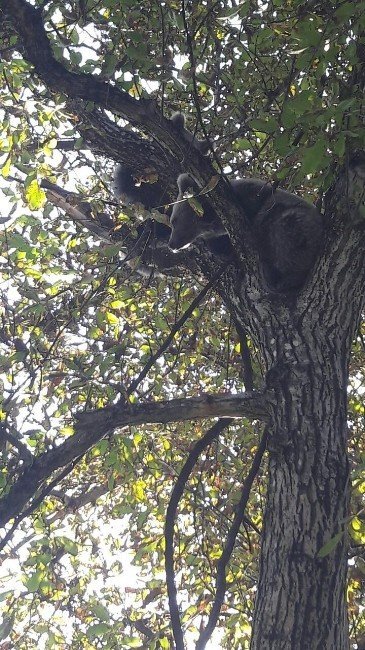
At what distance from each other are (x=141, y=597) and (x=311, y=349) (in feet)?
8.76

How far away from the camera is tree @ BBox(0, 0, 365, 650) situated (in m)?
2.78

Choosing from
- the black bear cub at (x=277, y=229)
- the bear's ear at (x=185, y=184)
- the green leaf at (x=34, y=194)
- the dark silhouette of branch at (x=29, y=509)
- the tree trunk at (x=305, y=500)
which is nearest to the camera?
the tree trunk at (x=305, y=500)

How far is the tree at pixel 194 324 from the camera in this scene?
2.78m

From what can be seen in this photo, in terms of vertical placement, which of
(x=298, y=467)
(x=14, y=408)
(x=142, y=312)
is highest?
(x=142, y=312)

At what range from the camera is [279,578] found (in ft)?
8.87

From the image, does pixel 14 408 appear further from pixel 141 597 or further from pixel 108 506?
pixel 108 506

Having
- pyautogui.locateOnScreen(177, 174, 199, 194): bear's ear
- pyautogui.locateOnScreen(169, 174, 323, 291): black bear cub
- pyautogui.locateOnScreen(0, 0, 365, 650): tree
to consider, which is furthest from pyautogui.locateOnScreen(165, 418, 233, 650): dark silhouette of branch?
pyautogui.locateOnScreen(177, 174, 199, 194): bear's ear

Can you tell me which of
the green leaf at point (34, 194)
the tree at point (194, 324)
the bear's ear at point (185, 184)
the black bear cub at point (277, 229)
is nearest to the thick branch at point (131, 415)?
the tree at point (194, 324)

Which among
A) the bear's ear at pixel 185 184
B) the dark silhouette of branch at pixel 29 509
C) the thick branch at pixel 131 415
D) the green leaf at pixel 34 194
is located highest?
the bear's ear at pixel 185 184

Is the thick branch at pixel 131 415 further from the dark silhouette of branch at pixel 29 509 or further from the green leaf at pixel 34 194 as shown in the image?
the green leaf at pixel 34 194

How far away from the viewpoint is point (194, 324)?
5172 millimetres

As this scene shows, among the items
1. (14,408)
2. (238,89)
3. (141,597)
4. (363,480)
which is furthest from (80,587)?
(238,89)

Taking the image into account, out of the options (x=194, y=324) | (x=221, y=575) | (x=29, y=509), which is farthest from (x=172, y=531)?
(x=194, y=324)

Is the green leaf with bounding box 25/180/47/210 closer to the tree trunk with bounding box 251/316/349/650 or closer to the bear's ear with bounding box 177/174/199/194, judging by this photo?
the bear's ear with bounding box 177/174/199/194
